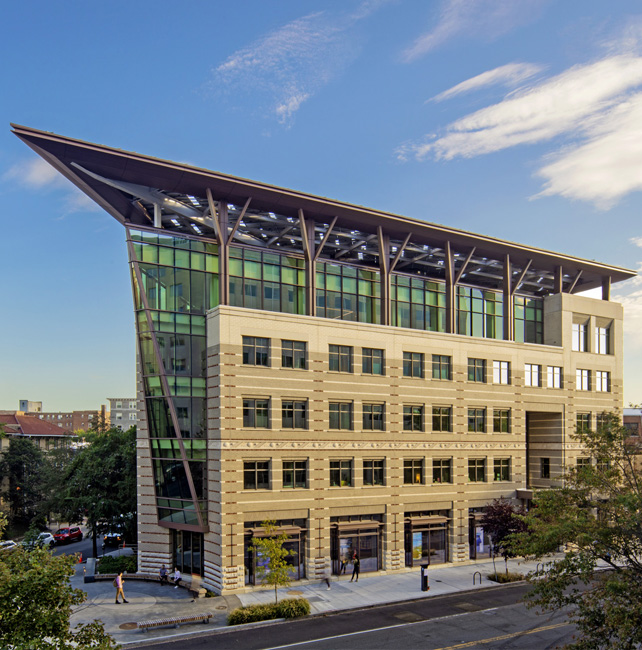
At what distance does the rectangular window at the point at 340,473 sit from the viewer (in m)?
38.5

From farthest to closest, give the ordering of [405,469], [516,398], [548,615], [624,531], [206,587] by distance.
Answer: [516,398] → [405,469] → [206,587] → [548,615] → [624,531]

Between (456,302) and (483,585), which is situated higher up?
(456,302)

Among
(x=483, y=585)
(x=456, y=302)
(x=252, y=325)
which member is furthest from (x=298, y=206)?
(x=483, y=585)

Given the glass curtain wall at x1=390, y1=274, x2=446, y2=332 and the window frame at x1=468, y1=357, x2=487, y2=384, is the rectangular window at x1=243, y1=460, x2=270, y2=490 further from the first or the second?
the window frame at x1=468, y1=357, x2=487, y2=384

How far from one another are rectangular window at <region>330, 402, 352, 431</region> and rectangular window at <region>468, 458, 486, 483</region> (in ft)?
33.5

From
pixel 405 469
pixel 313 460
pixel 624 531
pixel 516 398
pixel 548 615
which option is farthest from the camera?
pixel 516 398

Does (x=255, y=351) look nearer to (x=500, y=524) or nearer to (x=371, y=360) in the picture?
(x=371, y=360)

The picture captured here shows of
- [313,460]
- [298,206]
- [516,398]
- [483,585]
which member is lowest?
[483,585]

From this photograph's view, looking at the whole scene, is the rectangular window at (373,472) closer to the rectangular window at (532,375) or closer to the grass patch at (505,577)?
the grass patch at (505,577)

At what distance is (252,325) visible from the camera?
120 ft

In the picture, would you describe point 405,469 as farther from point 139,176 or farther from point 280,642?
point 139,176

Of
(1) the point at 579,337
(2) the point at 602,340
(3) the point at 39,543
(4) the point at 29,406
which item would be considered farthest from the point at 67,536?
(4) the point at 29,406

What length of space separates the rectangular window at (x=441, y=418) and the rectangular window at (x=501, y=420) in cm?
416

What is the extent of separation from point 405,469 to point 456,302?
1333 centimetres
